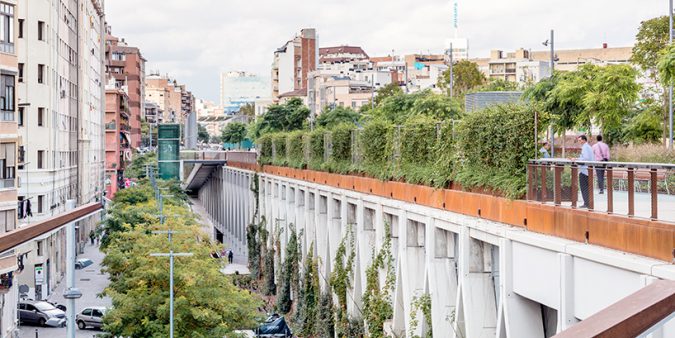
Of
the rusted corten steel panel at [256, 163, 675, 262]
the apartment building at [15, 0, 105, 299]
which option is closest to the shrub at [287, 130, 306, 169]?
the apartment building at [15, 0, 105, 299]

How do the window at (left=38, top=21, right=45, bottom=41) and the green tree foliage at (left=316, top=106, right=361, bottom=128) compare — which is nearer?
the window at (left=38, top=21, right=45, bottom=41)

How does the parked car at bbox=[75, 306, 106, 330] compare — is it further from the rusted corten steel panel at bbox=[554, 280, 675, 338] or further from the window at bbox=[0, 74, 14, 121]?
the rusted corten steel panel at bbox=[554, 280, 675, 338]

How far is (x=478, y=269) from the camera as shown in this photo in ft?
70.2

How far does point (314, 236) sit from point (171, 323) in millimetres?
14616

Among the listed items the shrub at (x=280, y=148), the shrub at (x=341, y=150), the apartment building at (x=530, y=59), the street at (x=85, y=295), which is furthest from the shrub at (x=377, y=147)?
the apartment building at (x=530, y=59)

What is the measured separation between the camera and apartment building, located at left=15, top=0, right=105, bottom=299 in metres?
53.0

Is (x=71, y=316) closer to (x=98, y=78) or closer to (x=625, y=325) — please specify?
(x=625, y=325)

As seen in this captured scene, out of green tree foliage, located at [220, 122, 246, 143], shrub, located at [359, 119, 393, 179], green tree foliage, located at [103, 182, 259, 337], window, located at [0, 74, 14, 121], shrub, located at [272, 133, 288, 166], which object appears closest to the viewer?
green tree foliage, located at [103, 182, 259, 337]

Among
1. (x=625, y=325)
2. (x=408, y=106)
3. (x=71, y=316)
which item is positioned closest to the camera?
(x=625, y=325)

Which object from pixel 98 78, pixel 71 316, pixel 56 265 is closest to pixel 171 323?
pixel 71 316

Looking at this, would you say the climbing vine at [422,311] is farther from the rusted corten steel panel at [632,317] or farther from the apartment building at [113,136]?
the apartment building at [113,136]

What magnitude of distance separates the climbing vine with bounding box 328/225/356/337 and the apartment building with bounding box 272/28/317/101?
13403cm

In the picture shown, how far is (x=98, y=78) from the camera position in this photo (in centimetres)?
10375

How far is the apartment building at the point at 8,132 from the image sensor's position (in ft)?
125
